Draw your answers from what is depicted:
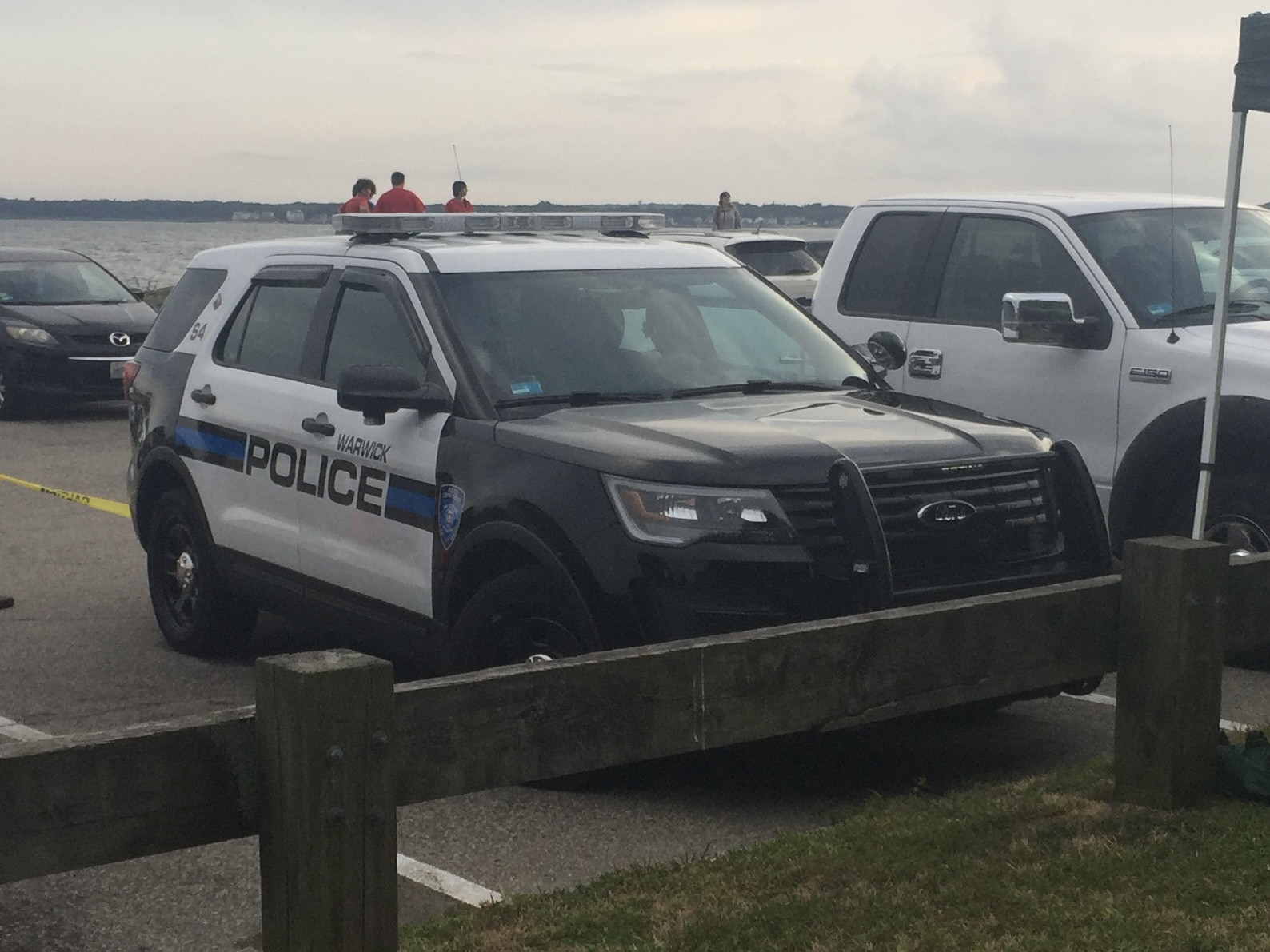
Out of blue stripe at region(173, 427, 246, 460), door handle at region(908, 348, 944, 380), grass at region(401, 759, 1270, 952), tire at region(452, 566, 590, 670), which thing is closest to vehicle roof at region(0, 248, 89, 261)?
blue stripe at region(173, 427, 246, 460)

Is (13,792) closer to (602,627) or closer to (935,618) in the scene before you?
(935,618)

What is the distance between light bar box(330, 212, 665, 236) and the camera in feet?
24.2

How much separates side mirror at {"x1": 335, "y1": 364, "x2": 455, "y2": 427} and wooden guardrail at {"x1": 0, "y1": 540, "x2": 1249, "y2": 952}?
7.97ft

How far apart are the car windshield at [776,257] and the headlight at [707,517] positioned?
11.1m

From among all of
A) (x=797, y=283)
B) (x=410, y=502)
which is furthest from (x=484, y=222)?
(x=797, y=283)

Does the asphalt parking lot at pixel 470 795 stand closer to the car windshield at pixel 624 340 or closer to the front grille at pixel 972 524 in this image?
the front grille at pixel 972 524

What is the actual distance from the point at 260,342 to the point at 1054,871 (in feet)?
14.1

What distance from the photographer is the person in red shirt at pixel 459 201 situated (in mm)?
20141

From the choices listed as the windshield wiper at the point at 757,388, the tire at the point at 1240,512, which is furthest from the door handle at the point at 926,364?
the windshield wiper at the point at 757,388

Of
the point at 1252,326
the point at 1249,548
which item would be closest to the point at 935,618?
the point at 1249,548

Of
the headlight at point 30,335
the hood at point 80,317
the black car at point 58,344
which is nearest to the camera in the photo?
the black car at point 58,344

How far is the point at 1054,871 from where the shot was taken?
14.6 ft

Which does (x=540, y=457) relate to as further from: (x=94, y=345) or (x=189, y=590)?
(x=94, y=345)

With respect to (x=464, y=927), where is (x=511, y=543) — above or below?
above
